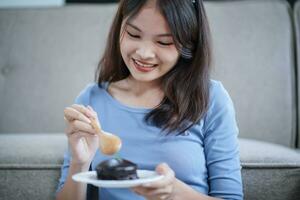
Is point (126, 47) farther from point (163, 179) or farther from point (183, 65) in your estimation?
point (163, 179)

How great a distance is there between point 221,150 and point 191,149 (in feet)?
0.22

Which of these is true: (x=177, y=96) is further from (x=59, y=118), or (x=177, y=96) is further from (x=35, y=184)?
(x=59, y=118)

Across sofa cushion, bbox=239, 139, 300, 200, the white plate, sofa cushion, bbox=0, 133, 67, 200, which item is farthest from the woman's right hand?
sofa cushion, bbox=239, 139, 300, 200

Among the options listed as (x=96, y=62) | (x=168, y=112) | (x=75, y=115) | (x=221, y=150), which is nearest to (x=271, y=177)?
(x=221, y=150)

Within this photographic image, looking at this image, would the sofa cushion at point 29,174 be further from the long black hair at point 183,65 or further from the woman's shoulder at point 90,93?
the long black hair at point 183,65

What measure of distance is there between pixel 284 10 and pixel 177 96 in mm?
931

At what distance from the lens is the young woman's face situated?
1018 mm

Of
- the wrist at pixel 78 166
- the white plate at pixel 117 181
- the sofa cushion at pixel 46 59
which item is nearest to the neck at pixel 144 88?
the wrist at pixel 78 166

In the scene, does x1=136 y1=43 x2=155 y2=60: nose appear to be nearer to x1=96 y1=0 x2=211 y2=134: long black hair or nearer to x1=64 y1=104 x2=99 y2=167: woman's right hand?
x1=96 y1=0 x2=211 y2=134: long black hair

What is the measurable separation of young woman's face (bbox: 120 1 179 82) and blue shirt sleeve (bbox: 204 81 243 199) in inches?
6.4

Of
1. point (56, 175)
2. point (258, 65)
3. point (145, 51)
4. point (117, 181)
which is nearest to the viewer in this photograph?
point (117, 181)

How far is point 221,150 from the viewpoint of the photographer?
1.08 meters

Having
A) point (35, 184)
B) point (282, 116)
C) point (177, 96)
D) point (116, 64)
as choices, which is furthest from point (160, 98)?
point (282, 116)

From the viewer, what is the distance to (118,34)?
1.19 meters
